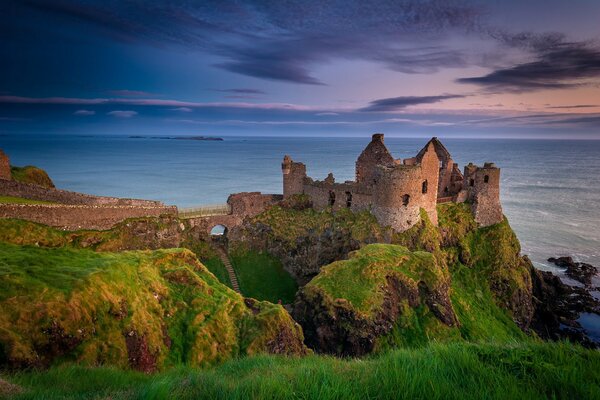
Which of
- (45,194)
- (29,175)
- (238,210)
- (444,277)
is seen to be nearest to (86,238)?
(45,194)

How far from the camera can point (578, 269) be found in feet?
164

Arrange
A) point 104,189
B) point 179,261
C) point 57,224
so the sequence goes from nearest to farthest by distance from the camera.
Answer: point 179,261 < point 57,224 < point 104,189

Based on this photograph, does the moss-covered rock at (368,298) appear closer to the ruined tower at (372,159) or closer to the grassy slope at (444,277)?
the grassy slope at (444,277)

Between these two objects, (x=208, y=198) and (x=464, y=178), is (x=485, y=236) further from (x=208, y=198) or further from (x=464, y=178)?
(x=208, y=198)

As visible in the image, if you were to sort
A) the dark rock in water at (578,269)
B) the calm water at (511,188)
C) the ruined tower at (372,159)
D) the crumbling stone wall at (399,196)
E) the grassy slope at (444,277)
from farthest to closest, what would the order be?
the calm water at (511,188)
the dark rock in water at (578,269)
the ruined tower at (372,159)
the crumbling stone wall at (399,196)
the grassy slope at (444,277)

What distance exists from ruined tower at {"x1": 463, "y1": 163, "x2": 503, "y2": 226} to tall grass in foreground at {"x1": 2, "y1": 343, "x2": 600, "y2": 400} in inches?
1424

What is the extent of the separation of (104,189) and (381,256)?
295 ft

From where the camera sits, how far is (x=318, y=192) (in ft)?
130

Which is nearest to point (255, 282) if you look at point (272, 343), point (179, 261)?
point (179, 261)

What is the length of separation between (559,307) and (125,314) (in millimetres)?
45267

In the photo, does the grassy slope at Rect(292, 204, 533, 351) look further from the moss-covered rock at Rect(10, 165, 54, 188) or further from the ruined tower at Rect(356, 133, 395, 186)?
the moss-covered rock at Rect(10, 165, 54, 188)

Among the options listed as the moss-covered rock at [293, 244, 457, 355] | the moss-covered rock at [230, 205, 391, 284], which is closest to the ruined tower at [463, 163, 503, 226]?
the moss-covered rock at [230, 205, 391, 284]

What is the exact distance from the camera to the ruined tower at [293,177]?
40.8 m

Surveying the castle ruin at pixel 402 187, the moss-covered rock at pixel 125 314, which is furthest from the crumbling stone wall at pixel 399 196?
the moss-covered rock at pixel 125 314
